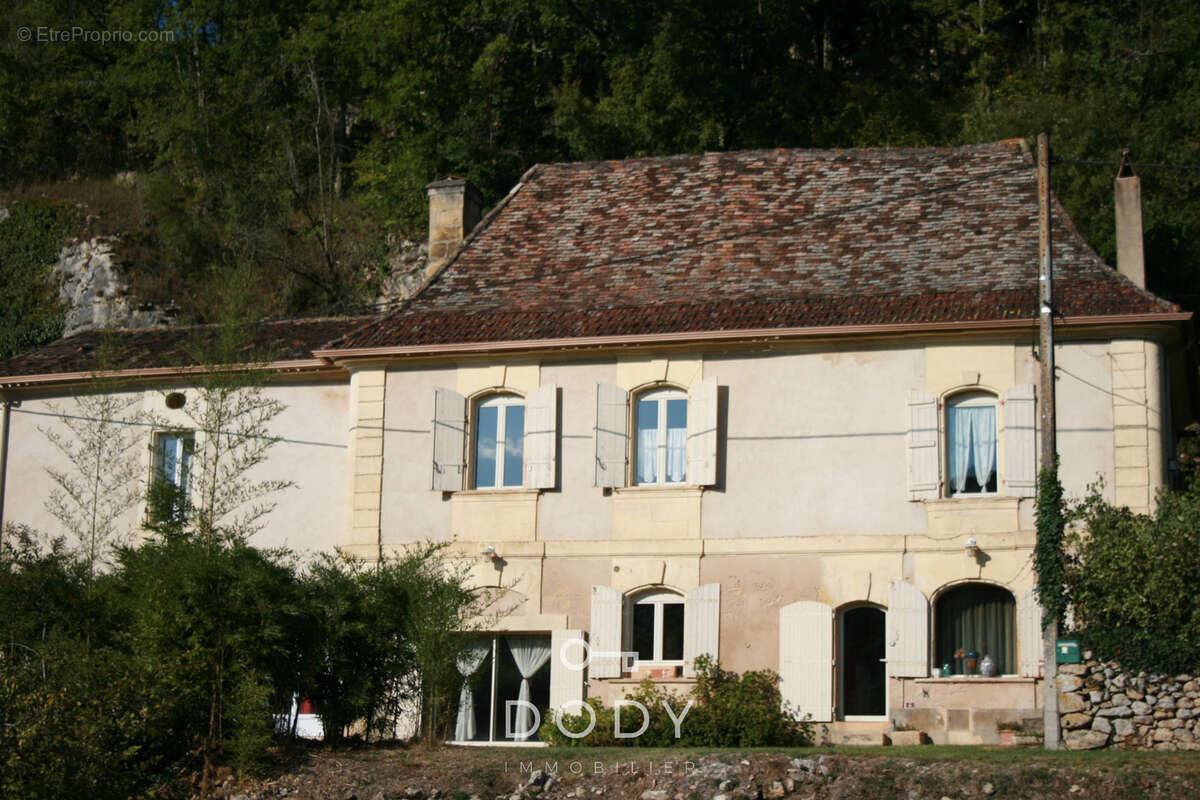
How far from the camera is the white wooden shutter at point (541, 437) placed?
2150 centimetres

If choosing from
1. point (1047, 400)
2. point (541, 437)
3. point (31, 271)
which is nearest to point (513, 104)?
point (31, 271)

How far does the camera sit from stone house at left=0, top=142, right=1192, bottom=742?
1995 centimetres

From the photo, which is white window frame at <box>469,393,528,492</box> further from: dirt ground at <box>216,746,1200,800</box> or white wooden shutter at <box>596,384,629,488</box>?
dirt ground at <box>216,746,1200,800</box>

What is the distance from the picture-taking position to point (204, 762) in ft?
55.8

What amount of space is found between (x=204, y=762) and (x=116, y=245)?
2064 cm

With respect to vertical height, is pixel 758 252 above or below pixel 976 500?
above

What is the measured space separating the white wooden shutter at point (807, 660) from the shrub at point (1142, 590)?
10.9ft

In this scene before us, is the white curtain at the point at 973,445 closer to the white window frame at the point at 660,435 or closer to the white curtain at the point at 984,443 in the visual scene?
the white curtain at the point at 984,443

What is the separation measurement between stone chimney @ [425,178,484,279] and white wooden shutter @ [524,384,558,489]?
469cm

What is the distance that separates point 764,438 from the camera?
21000 mm

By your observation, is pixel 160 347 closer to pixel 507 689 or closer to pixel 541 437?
pixel 541 437

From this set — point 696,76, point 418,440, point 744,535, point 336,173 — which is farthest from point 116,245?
point 744,535

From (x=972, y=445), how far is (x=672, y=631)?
14.8 ft

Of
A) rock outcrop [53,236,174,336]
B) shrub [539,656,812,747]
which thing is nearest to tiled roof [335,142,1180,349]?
→ shrub [539,656,812,747]
